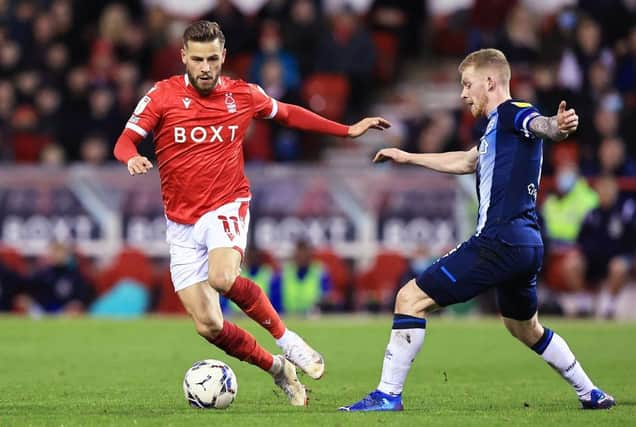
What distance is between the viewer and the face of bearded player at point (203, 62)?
9148mm

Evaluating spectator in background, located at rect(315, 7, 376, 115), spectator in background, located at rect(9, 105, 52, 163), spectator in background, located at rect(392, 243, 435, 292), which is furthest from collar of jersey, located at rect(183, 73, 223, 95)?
spectator in background, located at rect(9, 105, 52, 163)

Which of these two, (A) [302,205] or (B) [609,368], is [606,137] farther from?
(B) [609,368]

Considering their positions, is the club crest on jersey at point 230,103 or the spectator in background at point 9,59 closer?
the club crest on jersey at point 230,103

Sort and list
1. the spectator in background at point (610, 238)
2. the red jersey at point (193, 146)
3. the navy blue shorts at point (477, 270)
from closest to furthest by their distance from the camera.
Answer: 1. the navy blue shorts at point (477, 270)
2. the red jersey at point (193, 146)
3. the spectator in background at point (610, 238)

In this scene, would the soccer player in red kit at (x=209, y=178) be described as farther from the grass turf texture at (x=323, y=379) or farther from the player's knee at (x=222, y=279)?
the grass turf texture at (x=323, y=379)

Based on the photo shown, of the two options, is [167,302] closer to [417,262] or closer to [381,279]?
[381,279]

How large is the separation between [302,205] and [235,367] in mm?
6718

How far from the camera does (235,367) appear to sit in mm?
12266

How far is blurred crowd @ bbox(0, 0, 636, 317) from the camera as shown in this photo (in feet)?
59.2

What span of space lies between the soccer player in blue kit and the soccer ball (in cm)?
78

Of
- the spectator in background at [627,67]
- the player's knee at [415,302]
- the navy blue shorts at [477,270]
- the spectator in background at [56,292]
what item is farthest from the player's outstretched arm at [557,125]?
the spectator in background at [627,67]

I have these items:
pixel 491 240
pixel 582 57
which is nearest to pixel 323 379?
pixel 491 240

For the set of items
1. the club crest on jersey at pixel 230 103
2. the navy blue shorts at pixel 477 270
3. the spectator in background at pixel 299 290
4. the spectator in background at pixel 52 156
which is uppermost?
the club crest on jersey at pixel 230 103

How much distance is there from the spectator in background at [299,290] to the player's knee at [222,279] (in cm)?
933
